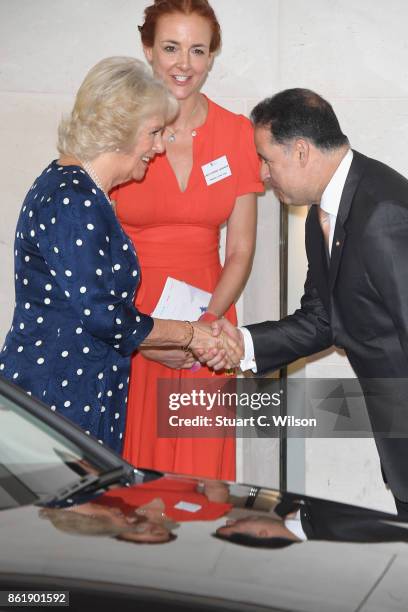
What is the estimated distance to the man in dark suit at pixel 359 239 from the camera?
10.3 feet

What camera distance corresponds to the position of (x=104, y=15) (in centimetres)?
476

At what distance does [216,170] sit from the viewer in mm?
4090

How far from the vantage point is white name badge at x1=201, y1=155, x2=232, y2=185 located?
4.08 m

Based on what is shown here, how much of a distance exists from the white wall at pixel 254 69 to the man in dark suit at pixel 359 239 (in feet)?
4.26

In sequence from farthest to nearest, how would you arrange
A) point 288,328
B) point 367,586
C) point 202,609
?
point 288,328 < point 367,586 < point 202,609

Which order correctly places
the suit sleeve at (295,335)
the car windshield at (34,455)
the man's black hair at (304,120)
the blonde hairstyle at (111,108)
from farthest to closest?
the suit sleeve at (295,335)
the man's black hair at (304,120)
the blonde hairstyle at (111,108)
the car windshield at (34,455)

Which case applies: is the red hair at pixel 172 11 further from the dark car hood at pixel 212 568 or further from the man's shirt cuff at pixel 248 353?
the dark car hood at pixel 212 568

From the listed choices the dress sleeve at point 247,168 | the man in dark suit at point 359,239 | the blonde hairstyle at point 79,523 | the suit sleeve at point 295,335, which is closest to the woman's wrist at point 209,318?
the suit sleeve at point 295,335

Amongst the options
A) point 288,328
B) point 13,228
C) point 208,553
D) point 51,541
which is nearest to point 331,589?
point 208,553

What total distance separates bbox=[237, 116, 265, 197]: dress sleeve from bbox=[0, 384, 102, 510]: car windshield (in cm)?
174

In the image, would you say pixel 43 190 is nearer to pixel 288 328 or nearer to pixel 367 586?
pixel 288 328

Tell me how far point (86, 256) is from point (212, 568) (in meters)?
1.27

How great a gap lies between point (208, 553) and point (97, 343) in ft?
4.19

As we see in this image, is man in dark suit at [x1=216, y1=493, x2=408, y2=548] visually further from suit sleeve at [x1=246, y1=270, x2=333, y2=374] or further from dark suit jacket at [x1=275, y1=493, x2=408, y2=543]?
suit sleeve at [x1=246, y1=270, x2=333, y2=374]
